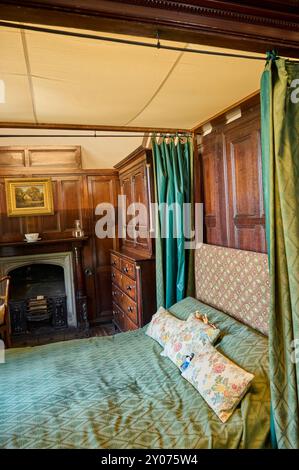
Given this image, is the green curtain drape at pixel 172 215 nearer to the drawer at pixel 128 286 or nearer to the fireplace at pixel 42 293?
the drawer at pixel 128 286

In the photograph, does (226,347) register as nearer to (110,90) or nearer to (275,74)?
(275,74)

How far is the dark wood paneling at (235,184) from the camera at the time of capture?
86.5 inches

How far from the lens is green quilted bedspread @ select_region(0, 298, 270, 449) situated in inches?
56.4

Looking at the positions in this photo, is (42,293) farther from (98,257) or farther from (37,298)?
(98,257)

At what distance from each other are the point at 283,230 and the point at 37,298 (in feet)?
13.0

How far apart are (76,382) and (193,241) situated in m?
1.57

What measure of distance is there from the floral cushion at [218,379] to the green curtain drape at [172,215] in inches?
39.1

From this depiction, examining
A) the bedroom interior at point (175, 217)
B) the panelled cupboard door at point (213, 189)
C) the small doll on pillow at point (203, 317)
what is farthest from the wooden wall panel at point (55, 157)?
the small doll on pillow at point (203, 317)

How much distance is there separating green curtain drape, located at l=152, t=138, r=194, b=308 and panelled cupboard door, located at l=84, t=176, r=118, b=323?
178cm

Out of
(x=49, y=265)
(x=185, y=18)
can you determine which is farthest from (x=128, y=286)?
(x=185, y=18)

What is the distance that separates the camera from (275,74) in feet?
3.82
